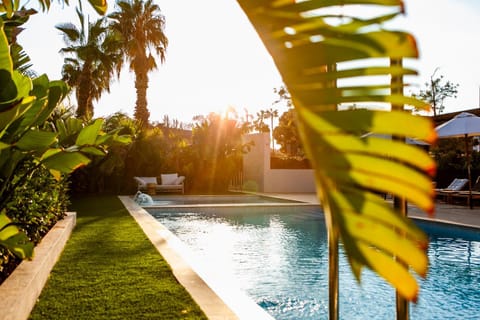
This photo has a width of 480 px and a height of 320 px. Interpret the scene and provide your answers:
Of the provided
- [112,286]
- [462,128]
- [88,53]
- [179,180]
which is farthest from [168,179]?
[112,286]

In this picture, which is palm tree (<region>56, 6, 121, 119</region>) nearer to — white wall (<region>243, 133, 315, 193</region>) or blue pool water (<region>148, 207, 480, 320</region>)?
white wall (<region>243, 133, 315, 193</region>)

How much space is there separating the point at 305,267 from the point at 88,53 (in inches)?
698

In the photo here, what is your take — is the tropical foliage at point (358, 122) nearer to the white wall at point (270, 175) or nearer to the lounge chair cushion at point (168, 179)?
the lounge chair cushion at point (168, 179)

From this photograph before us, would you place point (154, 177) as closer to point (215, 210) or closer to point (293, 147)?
point (215, 210)

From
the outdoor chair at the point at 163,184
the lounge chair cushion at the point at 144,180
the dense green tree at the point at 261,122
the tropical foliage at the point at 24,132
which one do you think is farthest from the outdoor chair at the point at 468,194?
the dense green tree at the point at 261,122

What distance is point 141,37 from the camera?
80.8ft

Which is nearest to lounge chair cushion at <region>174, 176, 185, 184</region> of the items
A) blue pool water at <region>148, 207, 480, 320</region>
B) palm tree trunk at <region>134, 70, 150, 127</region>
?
palm tree trunk at <region>134, 70, 150, 127</region>

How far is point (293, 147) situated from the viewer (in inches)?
1743

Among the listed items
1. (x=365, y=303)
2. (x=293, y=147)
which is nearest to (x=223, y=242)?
(x=365, y=303)

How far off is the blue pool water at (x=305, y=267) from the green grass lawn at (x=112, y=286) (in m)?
1.22

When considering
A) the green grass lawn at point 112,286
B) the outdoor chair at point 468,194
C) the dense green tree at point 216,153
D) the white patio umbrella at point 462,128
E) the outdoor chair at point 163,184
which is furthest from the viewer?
the dense green tree at point 216,153

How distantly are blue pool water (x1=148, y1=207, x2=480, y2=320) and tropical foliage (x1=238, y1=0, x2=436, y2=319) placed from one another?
4.83ft

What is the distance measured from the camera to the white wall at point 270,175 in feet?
84.5

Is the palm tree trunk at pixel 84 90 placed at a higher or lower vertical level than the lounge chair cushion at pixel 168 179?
higher
